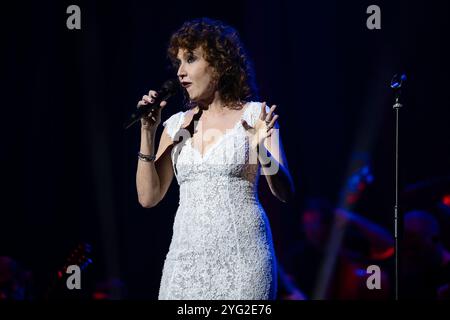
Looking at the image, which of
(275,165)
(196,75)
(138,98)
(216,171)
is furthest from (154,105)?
(138,98)

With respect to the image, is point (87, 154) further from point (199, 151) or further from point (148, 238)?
point (199, 151)

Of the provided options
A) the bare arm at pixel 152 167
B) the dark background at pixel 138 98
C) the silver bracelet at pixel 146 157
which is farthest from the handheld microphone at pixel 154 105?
the dark background at pixel 138 98

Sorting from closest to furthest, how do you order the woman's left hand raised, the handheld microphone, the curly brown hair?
the woman's left hand raised < the handheld microphone < the curly brown hair

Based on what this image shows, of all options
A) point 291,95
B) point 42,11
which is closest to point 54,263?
point 42,11

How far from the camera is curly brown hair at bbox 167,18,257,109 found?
230 cm

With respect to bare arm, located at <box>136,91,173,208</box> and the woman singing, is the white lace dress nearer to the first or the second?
the woman singing

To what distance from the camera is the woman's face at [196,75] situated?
2240mm

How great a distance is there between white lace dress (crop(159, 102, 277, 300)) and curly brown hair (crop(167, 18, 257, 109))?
201 millimetres

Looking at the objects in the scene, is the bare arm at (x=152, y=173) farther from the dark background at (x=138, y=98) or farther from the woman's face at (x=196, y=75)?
the dark background at (x=138, y=98)

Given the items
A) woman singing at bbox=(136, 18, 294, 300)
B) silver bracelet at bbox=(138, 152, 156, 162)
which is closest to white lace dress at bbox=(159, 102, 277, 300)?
woman singing at bbox=(136, 18, 294, 300)

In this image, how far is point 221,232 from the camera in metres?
2.10

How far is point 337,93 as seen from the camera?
16.3 ft

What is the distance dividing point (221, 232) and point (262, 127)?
396 millimetres
